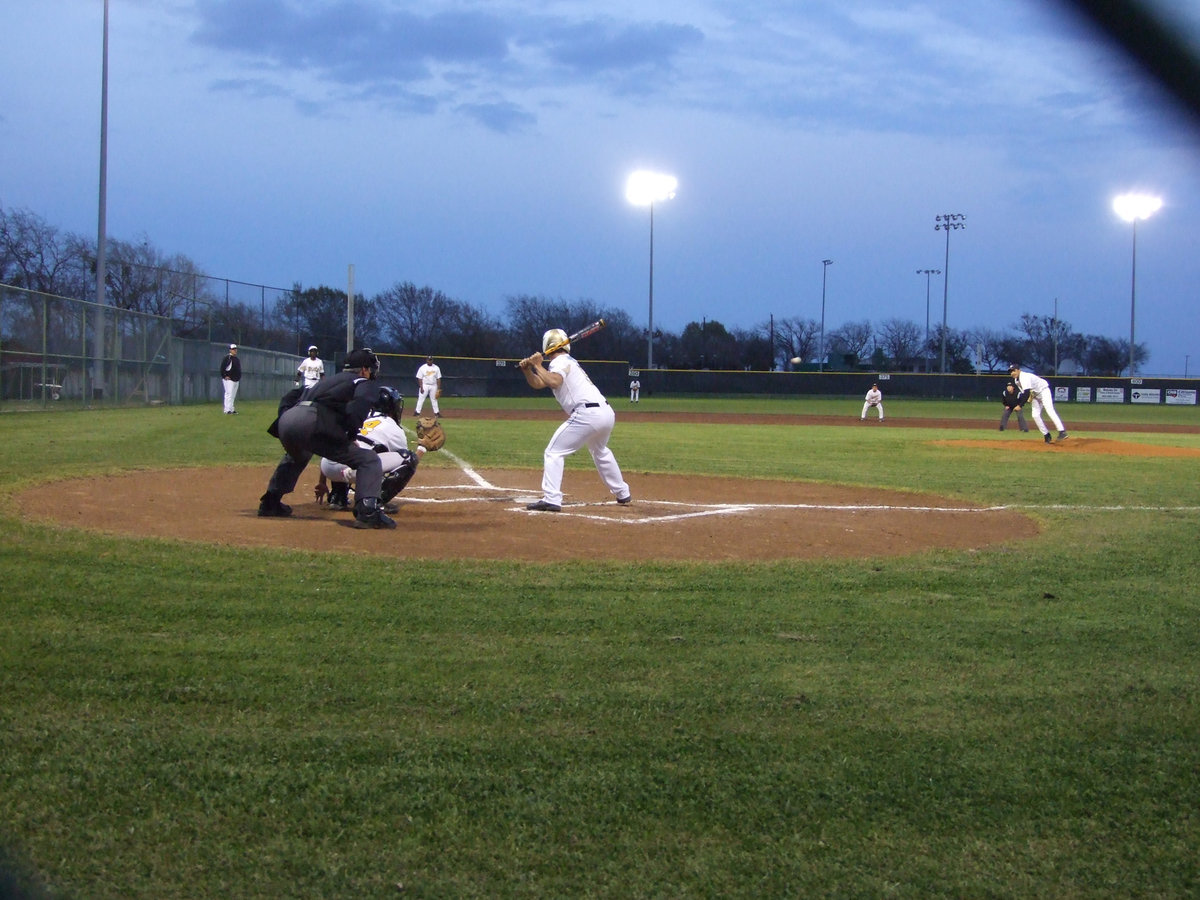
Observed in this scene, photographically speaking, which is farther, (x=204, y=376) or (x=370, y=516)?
(x=204, y=376)

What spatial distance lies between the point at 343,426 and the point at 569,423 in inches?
90.8

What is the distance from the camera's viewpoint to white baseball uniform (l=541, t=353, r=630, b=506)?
10406mm

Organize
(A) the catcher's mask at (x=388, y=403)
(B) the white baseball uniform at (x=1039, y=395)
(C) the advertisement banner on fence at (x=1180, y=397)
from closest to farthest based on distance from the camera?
(A) the catcher's mask at (x=388, y=403), (B) the white baseball uniform at (x=1039, y=395), (C) the advertisement banner on fence at (x=1180, y=397)

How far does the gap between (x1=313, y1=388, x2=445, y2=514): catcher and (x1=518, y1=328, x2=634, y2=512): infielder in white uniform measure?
1251 mm

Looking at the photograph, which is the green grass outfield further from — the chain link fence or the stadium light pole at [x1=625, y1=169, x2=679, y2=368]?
the stadium light pole at [x1=625, y1=169, x2=679, y2=368]

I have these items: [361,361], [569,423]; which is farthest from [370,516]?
[569,423]

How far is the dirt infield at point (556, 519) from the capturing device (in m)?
8.09

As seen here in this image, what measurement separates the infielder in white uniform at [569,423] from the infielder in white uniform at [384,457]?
1.26 metres

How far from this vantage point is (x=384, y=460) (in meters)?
9.73

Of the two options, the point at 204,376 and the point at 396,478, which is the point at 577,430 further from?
the point at 204,376

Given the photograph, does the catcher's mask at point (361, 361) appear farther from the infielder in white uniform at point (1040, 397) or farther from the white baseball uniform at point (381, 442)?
the infielder in white uniform at point (1040, 397)

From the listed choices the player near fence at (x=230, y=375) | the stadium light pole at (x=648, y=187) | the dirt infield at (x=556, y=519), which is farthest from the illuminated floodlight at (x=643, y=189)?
the dirt infield at (x=556, y=519)

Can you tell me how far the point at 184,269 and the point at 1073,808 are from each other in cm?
4794

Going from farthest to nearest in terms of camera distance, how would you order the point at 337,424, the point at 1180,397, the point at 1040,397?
the point at 1180,397
the point at 1040,397
the point at 337,424
